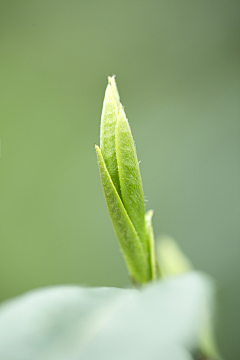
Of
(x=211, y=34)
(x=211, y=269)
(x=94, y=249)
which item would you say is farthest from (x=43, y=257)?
(x=211, y=34)

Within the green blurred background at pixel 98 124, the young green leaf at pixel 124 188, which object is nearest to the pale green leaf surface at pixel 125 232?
the young green leaf at pixel 124 188

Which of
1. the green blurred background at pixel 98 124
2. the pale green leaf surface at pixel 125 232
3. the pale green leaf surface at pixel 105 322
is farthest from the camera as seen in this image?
the green blurred background at pixel 98 124

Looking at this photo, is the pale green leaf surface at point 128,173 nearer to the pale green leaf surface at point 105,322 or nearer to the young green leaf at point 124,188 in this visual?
the young green leaf at point 124,188

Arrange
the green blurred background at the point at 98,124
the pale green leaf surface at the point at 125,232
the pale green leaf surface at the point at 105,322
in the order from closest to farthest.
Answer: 1. the pale green leaf surface at the point at 105,322
2. the pale green leaf surface at the point at 125,232
3. the green blurred background at the point at 98,124

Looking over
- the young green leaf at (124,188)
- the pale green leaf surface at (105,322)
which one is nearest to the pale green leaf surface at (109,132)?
the young green leaf at (124,188)

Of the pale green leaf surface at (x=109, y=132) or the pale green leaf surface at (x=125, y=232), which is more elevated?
the pale green leaf surface at (x=109, y=132)

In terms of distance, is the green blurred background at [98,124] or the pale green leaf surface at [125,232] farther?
the green blurred background at [98,124]

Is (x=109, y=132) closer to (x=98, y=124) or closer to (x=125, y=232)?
(x=125, y=232)

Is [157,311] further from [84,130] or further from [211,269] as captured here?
[84,130]
